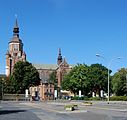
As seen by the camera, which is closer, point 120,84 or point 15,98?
point 15,98

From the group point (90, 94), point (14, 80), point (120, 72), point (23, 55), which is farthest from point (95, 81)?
point (23, 55)

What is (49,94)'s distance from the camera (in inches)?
7003

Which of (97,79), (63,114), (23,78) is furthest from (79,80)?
(63,114)

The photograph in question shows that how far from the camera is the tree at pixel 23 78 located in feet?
397

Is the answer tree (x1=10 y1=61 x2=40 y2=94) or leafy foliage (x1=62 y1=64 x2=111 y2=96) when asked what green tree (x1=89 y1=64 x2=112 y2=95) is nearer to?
leafy foliage (x1=62 y1=64 x2=111 y2=96)

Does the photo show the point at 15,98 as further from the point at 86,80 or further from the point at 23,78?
the point at 86,80

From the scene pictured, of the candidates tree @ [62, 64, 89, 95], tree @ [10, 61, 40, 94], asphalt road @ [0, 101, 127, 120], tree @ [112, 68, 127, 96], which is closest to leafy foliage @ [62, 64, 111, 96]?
tree @ [62, 64, 89, 95]

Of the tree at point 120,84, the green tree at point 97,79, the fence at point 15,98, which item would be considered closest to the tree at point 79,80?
the green tree at point 97,79

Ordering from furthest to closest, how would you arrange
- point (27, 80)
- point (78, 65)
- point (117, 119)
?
point (78, 65), point (27, 80), point (117, 119)

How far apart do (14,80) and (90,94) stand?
94.5ft

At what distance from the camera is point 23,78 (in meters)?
122

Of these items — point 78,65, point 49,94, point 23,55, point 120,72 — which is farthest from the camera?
point 23,55

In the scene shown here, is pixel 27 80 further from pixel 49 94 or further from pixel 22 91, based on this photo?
pixel 49 94

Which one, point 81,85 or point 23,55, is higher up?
point 23,55
